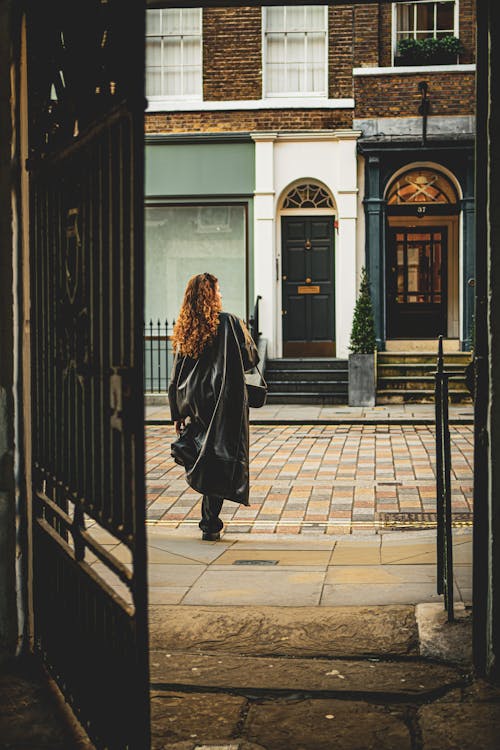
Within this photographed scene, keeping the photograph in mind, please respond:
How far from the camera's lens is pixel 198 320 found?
6855 mm

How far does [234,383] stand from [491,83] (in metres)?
3.49

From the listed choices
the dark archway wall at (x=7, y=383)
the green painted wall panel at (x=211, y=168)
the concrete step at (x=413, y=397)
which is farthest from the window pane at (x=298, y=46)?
the dark archway wall at (x=7, y=383)

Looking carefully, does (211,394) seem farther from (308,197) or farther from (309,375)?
(308,197)

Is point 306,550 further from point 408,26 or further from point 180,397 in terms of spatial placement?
point 408,26

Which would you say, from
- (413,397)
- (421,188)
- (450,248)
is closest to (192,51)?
(421,188)

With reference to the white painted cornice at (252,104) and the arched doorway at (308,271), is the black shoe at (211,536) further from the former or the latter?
the white painted cornice at (252,104)

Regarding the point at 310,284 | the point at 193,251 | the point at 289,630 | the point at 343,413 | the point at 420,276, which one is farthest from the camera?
the point at 420,276

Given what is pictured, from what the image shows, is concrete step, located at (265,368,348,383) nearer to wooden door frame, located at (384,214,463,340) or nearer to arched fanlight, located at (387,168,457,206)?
wooden door frame, located at (384,214,463,340)

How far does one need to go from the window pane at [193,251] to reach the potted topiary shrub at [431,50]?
14.1 ft

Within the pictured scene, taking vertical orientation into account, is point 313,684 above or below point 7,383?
below

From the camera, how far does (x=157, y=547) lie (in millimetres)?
6855

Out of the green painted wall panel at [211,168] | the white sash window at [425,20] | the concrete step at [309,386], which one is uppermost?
the white sash window at [425,20]

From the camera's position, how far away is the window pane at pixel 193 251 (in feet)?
63.0

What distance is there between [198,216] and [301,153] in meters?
2.32
